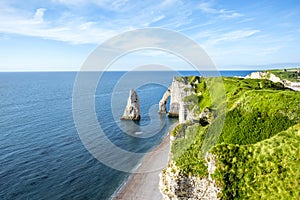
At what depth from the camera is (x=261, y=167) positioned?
16.8 metres

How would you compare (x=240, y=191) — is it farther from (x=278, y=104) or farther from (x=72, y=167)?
(x=72, y=167)

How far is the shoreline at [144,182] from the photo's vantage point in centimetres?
3453

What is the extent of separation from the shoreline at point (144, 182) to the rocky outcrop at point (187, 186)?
1416 cm

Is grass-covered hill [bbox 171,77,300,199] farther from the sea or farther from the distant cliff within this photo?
the sea

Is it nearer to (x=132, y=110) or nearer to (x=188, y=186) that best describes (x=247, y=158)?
(x=188, y=186)

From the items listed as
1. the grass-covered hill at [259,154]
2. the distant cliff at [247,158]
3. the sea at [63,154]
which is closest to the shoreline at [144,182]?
the sea at [63,154]

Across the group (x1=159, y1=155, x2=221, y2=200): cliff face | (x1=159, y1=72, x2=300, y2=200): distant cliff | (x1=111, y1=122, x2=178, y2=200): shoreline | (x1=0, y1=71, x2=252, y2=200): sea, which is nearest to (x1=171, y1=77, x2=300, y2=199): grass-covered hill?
(x1=159, y1=72, x2=300, y2=200): distant cliff

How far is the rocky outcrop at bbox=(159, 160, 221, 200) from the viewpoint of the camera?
18.1 m

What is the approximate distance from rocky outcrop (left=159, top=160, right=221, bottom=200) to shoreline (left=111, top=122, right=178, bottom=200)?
14.2 meters

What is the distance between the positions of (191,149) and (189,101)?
113 ft

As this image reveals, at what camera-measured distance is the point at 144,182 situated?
125 feet

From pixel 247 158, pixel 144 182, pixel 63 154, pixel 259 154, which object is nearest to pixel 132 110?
pixel 63 154

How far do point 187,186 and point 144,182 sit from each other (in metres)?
19.8

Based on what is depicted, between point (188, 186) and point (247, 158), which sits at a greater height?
point (247, 158)
